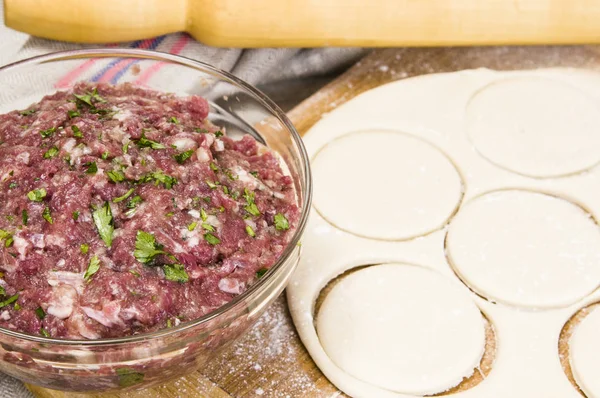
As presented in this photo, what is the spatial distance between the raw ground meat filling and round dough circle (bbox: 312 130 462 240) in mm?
524

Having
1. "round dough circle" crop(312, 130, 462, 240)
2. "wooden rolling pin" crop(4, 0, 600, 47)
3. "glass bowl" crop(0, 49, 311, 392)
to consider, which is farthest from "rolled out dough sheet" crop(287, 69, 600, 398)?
"glass bowl" crop(0, 49, 311, 392)

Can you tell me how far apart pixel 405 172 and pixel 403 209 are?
17cm

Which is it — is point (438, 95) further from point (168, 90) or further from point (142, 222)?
point (142, 222)

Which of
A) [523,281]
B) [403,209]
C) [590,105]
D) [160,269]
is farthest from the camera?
[590,105]

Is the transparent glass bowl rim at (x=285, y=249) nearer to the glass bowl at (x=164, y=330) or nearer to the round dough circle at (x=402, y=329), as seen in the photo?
the glass bowl at (x=164, y=330)

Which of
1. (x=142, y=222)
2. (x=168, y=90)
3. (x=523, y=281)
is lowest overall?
(x=523, y=281)

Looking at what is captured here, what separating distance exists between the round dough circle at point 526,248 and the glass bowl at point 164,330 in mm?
639

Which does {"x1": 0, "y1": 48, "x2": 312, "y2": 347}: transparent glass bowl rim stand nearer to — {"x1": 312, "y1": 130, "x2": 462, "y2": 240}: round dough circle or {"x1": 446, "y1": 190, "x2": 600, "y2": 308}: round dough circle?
{"x1": 312, "y1": 130, "x2": 462, "y2": 240}: round dough circle

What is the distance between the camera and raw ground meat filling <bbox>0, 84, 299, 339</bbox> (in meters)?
1.66

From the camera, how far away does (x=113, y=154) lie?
1881 millimetres

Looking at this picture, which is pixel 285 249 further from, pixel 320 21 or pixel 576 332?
pixel 320 21

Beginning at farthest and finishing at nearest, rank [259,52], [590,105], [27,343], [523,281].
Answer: [259,52], [590,105], [523,281], [27,343]

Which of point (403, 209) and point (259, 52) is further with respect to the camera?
point (259, 52)

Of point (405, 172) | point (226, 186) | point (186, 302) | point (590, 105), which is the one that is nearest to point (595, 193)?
point (590, 105)
